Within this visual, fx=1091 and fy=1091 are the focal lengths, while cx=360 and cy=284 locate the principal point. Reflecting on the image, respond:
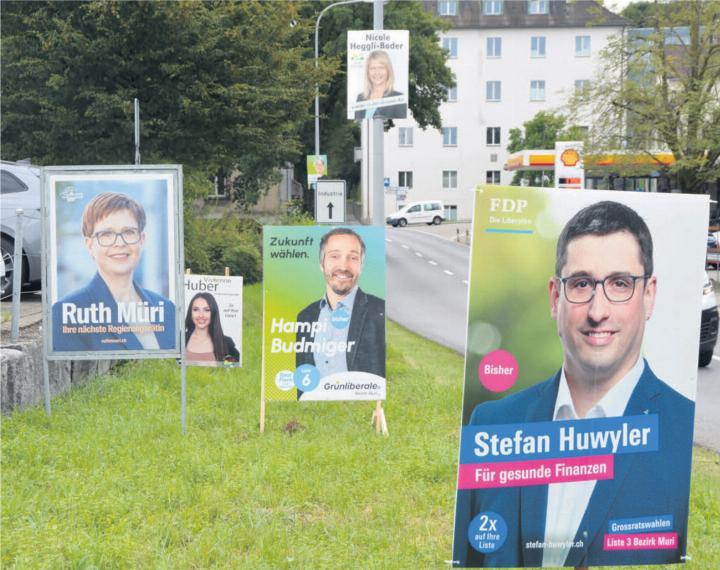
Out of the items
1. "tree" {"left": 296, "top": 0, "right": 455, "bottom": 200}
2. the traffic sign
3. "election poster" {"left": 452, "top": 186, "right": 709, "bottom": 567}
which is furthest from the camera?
"tree" {"left": 296, "top": 0, "right": 455, "bottom": 200}

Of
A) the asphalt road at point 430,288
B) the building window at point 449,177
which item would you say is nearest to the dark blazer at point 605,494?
the asphalt road at point 430,288

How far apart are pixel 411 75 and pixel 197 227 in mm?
36580

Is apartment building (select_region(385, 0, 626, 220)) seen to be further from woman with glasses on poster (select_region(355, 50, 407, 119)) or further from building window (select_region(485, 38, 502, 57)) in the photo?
woman with glasses on poster (select_region(355, 50, 407, 119))

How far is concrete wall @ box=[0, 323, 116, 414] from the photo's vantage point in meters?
8.59

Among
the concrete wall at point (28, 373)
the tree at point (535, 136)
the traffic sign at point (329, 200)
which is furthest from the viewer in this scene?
the tree at point (535, 136)

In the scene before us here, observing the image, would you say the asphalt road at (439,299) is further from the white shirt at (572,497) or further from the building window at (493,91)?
the building window at (493,91)

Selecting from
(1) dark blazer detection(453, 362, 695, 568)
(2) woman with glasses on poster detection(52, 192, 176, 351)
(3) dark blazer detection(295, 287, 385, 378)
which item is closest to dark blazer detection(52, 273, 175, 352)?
(2) woman with glasses on poster detection(52, 192, 176, 351)

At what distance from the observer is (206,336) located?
12.0m

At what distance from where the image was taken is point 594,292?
4211mm

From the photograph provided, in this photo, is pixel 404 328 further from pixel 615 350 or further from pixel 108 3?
pixel 615 350

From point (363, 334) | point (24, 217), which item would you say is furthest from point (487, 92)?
point (363, 334)

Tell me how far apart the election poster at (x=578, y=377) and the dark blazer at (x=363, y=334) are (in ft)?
17.3

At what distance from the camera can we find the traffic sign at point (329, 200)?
50.8 ft

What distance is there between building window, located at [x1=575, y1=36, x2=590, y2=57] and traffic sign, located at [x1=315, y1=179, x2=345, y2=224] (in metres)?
70.7
